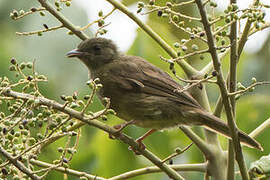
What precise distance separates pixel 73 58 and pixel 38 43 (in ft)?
2.28

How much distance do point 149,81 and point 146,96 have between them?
15 centimetres

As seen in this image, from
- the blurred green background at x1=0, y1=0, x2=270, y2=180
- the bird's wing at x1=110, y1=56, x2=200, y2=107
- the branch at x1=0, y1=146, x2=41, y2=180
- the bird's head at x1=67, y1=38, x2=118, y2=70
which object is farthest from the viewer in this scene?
the bird's head at x1=67, y1=38, x2=118, y2=70

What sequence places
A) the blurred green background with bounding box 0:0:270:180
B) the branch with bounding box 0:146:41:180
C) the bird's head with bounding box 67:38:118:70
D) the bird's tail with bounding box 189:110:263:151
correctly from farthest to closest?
1. the bird's head with bounding box 67:38:118:70
2. the blurred green background with bounding box 0:0:270:180
3. the bird's tail with bounding box 189:110:263:151
4. the branch with bounding box 0:146:41:180

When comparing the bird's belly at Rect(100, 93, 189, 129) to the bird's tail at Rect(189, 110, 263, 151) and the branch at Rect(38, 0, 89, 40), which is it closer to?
the bird's tail at Rect(189, 110, 263, 151)

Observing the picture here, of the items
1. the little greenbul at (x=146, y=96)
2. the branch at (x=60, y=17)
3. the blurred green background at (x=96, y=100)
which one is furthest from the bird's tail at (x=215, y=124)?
the branch at (x=60, y=17)

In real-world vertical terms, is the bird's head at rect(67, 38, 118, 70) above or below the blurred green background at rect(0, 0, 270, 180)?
above

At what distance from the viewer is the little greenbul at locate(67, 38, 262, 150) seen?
4426 mm

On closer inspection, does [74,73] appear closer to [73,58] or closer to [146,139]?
[73,58]

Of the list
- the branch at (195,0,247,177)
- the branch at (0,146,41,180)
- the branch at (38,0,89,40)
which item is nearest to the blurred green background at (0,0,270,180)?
the branch at (38,0,89,40)

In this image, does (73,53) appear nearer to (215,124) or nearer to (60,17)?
(60,17)

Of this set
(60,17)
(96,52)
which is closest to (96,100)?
(96,52)

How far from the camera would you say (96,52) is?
17.0 feet

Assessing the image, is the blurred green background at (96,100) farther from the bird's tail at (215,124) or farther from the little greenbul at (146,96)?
the bird's tail at (215,124)

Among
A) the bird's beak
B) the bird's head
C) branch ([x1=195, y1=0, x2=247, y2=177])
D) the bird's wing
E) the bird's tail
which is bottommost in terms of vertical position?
branch ([x1=195, y1=0, x2=247, y2=177])
